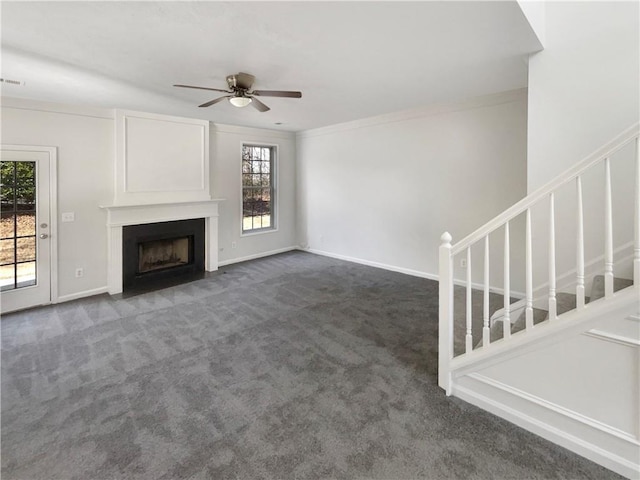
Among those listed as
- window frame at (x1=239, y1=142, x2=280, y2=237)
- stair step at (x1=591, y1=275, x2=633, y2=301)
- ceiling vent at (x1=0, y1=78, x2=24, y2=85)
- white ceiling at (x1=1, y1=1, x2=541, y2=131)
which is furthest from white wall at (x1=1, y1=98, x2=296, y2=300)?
stair step at (x1=591, y1=275, x2=633, y2=301)

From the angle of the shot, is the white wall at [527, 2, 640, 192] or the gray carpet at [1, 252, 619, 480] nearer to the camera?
the gray carpet at [1, 252, 619, 480]

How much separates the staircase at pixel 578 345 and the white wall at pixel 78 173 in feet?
15.2

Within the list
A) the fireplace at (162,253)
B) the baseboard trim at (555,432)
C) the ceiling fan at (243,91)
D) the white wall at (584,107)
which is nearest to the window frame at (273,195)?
the fireplace at (162,253)

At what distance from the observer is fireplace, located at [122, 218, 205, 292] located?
4816mm

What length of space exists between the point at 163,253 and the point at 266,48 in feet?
13.0

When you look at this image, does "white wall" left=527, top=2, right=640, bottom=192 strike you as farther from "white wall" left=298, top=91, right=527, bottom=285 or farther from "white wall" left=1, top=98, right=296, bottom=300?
"white wall" left=1, top=98, right=296, bottom=300

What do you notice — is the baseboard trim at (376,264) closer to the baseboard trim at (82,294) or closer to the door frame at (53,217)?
the baseboard trim at (82,294)

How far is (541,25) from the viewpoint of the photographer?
256 centimetres

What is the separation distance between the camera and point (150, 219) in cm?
494

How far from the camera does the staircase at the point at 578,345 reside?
1632 mm

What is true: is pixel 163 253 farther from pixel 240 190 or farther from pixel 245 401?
pixel 245 401

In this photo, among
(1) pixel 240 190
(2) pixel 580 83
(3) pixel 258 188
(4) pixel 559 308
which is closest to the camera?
(4) pixel 559 308

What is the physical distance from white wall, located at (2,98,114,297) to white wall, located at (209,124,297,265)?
173 centimetres

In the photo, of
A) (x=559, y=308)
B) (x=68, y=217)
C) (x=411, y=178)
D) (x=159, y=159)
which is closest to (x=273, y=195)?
(x=159, y=159)
